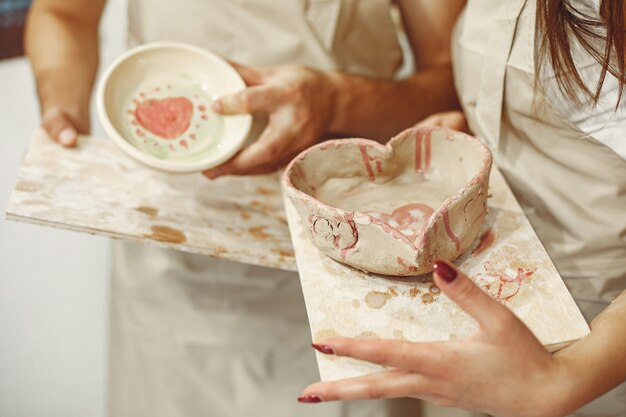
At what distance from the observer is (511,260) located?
760 millimetres

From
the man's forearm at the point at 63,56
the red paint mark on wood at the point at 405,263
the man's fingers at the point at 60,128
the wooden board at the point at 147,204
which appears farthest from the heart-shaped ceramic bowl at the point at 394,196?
the man's forearm at the point at 63,56

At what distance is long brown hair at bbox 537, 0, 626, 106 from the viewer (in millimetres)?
777

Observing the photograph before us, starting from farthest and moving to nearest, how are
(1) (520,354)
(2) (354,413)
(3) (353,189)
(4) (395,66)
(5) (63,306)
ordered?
(5) (63,306)
(4) (395,66)
(2) (354,413)
(3) (353,189)
(1) (520,354)

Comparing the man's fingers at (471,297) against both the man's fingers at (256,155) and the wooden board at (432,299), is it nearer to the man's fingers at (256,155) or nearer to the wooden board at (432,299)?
the wooden board at (432,299)

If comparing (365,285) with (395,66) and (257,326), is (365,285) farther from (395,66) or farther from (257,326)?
(395,66)

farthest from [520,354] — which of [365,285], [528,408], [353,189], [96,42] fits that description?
[96,42]

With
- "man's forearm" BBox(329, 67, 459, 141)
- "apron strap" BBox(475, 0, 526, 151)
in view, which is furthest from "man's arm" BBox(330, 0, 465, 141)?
"apron strap" BBox(475, 0, 526, 151)

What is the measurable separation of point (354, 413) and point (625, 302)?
18.9 inches

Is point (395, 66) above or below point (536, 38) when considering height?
below

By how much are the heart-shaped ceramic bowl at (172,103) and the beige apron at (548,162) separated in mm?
402

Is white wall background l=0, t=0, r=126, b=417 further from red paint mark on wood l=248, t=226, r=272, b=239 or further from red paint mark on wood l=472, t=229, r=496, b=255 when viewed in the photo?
red paint mark on wood l=472, t=229, r=496, b=255

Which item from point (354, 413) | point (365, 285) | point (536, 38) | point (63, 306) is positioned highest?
point (536, 38)

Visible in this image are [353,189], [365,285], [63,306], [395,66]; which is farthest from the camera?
[63,306]

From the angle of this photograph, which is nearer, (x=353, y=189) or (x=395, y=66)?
(x=353, y=189)
